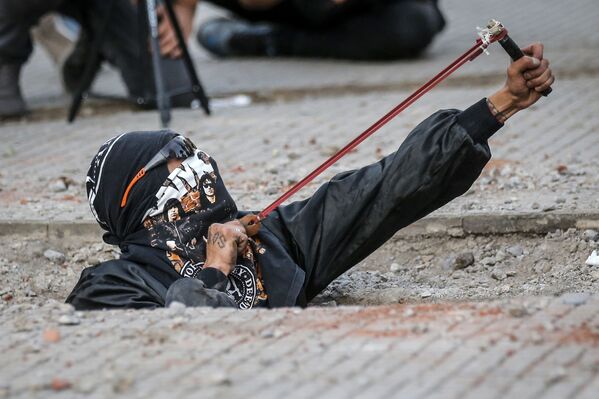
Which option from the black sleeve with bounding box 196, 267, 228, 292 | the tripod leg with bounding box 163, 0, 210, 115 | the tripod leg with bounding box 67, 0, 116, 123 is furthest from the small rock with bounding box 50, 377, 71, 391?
the tripod leg with bounding box 67, 0, 116, 123

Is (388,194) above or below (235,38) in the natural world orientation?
below

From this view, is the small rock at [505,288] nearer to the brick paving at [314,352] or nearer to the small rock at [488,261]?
the small rock at [488,261]

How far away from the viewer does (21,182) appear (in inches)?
243

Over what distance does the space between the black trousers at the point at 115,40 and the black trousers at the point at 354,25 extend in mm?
1732

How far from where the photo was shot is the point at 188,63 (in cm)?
717

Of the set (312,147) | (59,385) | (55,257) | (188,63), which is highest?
(188,63)

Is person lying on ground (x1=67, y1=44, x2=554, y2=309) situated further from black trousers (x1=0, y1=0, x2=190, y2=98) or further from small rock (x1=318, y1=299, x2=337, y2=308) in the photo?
black trousers (x1=0, y1=0, x2=190, y2=98)

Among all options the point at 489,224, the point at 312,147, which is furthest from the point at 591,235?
the point at 312,147

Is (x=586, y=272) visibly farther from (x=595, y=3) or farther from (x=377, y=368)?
(x=595, y=3)

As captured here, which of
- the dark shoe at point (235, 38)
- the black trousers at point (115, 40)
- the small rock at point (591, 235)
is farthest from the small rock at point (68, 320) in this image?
the dark shoe at point (235, 38)

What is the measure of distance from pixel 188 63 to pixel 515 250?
116 inches

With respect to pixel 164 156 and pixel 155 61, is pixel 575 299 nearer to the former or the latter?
pixel 164 156

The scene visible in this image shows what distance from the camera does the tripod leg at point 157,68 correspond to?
22.9 feet

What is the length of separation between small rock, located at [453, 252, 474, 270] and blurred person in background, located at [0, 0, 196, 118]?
9.99ft
